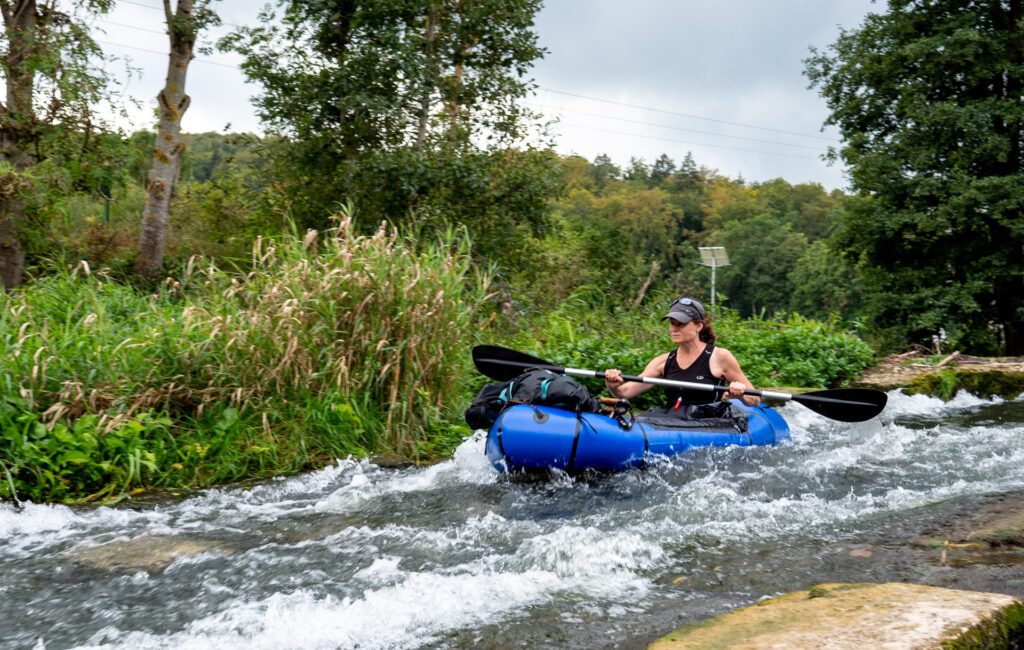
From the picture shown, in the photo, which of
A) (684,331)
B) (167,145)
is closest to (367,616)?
(684,331)

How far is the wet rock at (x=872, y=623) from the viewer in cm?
230

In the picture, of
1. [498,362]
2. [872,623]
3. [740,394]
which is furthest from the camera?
[498,362]

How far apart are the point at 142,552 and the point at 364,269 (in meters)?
2.53

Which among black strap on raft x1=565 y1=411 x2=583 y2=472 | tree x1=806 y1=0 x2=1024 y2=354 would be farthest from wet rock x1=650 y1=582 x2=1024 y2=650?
tree x1=806 y1=0 x2=1024 y2=354

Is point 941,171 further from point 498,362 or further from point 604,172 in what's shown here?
point 604,172

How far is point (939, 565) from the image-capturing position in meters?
3.29

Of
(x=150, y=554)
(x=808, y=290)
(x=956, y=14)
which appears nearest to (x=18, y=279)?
(x=150, y=554)

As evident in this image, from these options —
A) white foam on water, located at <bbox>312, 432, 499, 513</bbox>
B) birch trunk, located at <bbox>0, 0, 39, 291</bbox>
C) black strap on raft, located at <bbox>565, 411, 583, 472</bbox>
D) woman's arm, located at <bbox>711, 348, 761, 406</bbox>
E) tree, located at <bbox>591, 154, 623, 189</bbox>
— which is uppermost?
tree, located at <bbox>591, 154, 623, 189</bbox>

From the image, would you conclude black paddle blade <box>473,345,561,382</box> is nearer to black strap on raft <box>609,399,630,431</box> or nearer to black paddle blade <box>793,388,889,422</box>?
black strap on raft <box>609,399,630,431</box>

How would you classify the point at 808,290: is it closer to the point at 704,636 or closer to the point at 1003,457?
the point at 1003,457

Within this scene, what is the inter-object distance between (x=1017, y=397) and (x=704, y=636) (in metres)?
8.87

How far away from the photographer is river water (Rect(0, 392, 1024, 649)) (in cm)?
290

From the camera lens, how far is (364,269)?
18.7 ft

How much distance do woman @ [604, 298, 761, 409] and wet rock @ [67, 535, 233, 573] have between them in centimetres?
302
